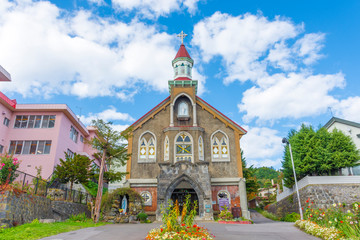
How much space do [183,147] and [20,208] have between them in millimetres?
15203

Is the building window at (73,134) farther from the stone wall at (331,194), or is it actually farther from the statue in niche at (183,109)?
the stone wall at (331,194)

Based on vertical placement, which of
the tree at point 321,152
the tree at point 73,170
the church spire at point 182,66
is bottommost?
the tree at point 73,170

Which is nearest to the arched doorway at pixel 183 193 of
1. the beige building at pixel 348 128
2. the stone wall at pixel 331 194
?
the stone wall at pixel 331 194

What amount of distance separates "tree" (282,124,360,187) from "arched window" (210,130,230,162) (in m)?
6.54

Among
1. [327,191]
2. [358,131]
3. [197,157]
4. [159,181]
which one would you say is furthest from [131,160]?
[358,131]

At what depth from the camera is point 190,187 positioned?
A: 867 inches

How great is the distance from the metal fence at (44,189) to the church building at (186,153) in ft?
16.0

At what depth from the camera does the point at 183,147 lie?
25688 millimetres

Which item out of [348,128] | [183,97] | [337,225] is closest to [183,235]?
[337,225]

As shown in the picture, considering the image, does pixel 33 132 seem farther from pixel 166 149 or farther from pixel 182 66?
pixel 182 66

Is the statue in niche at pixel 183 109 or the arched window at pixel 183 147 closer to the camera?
the arched window at pixel 183 147

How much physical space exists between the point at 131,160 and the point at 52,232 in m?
14.2

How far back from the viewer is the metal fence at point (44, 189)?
15.3 m

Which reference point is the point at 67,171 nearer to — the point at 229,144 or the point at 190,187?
the point at 190,187
